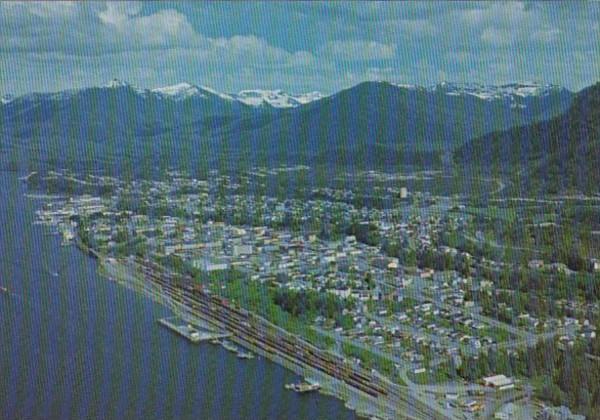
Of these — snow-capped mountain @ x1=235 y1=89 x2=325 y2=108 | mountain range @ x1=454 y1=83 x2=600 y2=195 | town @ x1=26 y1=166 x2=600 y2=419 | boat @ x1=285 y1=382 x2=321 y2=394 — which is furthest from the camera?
snow-capped mountain @ x1=235 y1=89 x2=325 y2=108

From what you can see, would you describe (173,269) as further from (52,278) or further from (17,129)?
(17,129)

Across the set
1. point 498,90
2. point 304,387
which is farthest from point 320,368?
point 498,90

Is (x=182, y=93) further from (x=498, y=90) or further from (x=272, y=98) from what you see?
(x=498, y=90)

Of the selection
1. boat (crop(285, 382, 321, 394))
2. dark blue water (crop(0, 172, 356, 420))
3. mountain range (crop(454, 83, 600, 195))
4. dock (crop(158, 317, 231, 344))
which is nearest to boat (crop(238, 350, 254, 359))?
dark blue water (crop(0, 172, 356, 420))

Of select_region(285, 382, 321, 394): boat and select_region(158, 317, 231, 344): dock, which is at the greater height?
select_region(158, 317, 231, 344): dock

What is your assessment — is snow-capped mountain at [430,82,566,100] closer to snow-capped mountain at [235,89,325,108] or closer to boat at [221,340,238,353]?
snow-capped mountain at [235,89,325,108]

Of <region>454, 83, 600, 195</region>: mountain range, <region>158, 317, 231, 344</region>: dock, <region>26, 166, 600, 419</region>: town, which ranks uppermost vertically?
<region>454, 83, 600, 195</region>: mountain range

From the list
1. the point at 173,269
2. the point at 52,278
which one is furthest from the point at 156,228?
the point at 52,278
